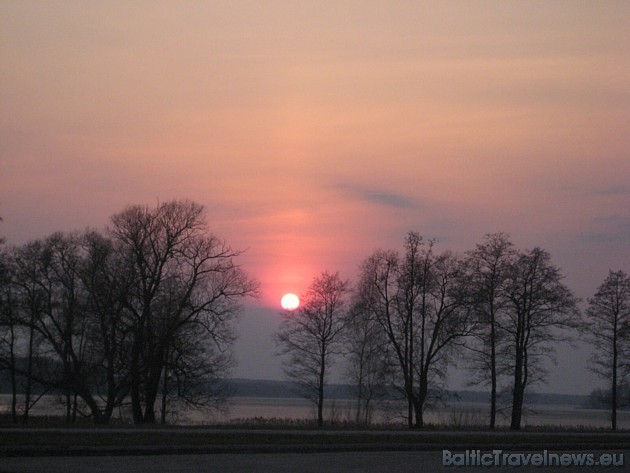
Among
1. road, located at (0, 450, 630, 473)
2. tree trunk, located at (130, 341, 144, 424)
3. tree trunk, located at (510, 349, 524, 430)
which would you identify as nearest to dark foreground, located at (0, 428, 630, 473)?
road, located at (0, 450, 630, 473)

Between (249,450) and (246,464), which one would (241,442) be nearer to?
(249,450)

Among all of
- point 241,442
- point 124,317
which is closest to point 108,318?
point 124,317

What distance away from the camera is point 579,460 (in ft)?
98.9

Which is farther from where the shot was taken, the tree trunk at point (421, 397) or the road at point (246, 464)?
the tree trunk at point (421, 397)

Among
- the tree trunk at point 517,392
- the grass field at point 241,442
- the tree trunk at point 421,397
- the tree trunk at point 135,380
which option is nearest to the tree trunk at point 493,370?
the tree trunk at point 517,392

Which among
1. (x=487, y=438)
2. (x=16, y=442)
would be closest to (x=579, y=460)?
(x=487, y=438)

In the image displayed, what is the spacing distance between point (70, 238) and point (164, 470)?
40080mm

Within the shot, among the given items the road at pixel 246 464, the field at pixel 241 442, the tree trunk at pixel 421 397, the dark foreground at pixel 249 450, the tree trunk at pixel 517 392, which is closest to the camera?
the road at pixel 246 464

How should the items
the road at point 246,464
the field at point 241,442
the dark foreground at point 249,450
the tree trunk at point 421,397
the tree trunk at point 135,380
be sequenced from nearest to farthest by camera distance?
the road at point 246,464, the dark foreground at point 249,450, the field at point 241,442, the tree trunk at point 135,380, the tree trunk at point 421,397

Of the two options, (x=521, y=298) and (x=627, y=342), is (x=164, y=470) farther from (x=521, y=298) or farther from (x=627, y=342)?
(x=627, y=342)

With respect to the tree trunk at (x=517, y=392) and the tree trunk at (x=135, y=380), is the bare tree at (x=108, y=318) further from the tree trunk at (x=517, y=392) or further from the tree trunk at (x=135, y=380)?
the tree trunk at (x=517, y=392)

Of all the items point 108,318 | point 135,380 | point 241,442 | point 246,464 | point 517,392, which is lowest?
point 241,442

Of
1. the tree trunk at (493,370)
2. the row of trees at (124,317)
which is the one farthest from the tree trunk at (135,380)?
the tree trunk at (493,370)

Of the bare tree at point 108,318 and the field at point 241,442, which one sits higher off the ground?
the bare tree at point 108,318
